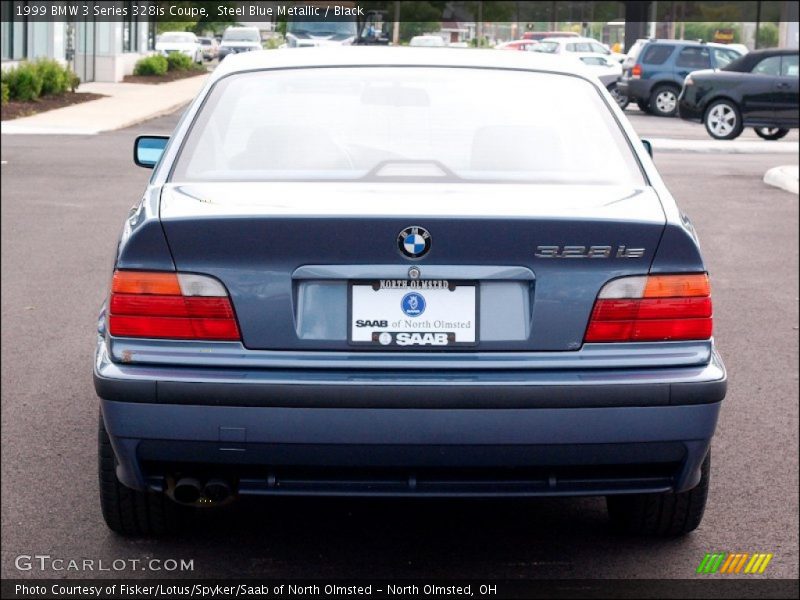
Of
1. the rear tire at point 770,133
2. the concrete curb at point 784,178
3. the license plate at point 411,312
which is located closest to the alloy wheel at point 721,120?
the rear tire at point 770,133

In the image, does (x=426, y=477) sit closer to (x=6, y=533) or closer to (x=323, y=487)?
(x=323, y=487)

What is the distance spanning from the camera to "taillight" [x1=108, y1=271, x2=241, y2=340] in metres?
3.67

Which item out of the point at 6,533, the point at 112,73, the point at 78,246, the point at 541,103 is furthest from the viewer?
the point at 112,73

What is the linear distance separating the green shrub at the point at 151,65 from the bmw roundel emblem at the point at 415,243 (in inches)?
1514

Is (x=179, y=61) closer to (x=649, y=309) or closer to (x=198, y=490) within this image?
(x=198, y=490)

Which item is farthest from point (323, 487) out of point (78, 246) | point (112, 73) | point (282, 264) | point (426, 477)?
point (112, 73)

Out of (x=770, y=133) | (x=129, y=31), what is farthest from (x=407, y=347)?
(x=129, y=31)

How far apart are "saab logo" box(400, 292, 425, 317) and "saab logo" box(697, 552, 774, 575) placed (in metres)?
1.28

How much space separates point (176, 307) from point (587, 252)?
1.14 metres

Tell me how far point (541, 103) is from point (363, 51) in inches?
31.0

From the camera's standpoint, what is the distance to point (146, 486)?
12.5ft

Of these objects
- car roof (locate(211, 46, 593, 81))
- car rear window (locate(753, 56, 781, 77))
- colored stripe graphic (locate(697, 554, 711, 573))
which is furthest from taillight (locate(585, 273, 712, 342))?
car rear window (locate(753, 56, 781, 77))

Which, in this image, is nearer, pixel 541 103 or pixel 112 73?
pixel 541 103

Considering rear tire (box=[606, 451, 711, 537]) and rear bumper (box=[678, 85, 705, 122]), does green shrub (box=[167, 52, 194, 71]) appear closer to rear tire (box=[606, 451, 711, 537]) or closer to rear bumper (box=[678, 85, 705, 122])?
rear bumper (box=[678, 85, 705, 122])
